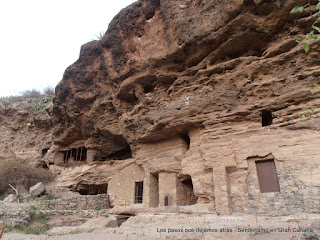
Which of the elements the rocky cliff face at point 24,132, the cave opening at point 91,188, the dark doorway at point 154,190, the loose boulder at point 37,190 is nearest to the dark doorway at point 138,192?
the dark doorway at point 154,190

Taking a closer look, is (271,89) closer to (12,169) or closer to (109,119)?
(109,119)

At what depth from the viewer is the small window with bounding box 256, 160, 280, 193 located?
7.05 metres

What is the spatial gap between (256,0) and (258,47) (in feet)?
5.90

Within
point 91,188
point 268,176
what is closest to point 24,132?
point 91,188

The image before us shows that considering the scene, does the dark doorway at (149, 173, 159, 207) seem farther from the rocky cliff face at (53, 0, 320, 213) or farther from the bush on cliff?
the bush on cliff

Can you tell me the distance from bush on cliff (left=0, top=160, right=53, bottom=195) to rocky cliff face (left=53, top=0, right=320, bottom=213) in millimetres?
2605

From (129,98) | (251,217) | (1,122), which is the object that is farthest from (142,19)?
(1,122)

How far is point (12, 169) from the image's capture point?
14352 mm

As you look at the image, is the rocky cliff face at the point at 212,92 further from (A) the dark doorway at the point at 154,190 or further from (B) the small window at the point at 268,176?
(A) the dark doorway at the point at 154,190

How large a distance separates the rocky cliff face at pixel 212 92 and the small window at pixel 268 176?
0.20 metres

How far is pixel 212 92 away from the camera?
9156 millimetres

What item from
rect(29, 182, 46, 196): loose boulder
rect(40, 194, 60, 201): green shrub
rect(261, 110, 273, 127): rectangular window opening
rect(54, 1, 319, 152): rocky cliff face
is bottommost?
rect(40, 194, 60, 201): green shrub

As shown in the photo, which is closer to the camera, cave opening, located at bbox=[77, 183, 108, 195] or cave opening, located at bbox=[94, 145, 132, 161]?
cave opening, located at bbox=[77, 183, 108, 195]

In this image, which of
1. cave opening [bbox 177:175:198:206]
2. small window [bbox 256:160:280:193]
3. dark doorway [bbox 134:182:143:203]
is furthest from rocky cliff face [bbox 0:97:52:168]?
small window [bbox 256:160:280:193]
